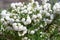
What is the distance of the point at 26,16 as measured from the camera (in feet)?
4.20

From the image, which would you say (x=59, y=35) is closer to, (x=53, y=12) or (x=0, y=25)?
(x=53, y=12)

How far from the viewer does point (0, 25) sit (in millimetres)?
1390

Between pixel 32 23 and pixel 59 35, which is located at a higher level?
pixel 32 23

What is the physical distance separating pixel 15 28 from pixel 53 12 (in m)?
0.32

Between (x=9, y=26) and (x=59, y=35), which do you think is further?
(x=59, y=35)

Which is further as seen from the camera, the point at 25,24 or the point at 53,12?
the point at 53,12

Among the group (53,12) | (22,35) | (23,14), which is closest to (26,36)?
(22,35)

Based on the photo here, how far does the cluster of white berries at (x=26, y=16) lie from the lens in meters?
1.25

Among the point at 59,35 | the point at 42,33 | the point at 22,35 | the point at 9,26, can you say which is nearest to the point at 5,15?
the point at 9,26

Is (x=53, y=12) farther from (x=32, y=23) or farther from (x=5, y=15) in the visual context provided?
(x=5, y=15)

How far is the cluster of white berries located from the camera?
1.25 m

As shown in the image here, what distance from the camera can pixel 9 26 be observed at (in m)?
1.28

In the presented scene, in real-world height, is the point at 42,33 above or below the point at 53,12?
below

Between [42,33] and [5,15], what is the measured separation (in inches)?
11.6
